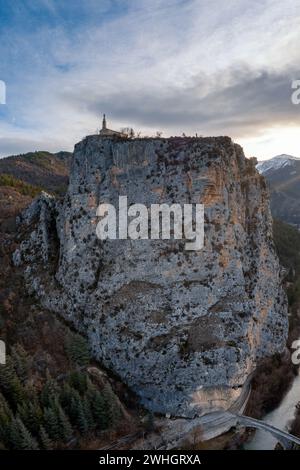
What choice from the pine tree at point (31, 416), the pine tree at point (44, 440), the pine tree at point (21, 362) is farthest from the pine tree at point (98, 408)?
the pine tree at point (21, 362)

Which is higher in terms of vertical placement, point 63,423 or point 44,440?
point 63,423

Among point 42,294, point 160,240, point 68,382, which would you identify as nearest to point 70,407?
point 68,382

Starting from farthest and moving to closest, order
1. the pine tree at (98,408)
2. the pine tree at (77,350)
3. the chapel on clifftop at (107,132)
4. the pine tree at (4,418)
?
the chapel on clifftop at (107,132)
the pine tree at (77,350)
the pine tree at (98,408)
the pine tree at (4,418)

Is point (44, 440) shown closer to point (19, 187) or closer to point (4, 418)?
point (4, 418)

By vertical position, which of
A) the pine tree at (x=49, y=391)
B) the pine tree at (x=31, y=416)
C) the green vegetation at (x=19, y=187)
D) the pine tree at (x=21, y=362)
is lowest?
the pine tree at (x=31, y=416)

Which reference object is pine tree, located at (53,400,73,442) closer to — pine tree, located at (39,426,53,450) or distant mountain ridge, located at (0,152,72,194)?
pine tree, located at (39,426,53,450)

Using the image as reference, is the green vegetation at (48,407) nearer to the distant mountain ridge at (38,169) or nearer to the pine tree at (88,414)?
the pine tree at (88,414)

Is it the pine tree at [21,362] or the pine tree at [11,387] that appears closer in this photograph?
the pine tree at [11,387]

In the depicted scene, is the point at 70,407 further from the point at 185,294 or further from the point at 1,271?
the point at 1,271

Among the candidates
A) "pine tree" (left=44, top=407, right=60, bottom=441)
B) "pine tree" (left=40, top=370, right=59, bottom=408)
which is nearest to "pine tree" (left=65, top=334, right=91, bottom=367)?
"pine tree" (left=40, top=370, right=59, bottom=408)

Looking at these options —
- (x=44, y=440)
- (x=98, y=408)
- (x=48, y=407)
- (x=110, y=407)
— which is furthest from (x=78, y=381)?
(x=44, y=440)
